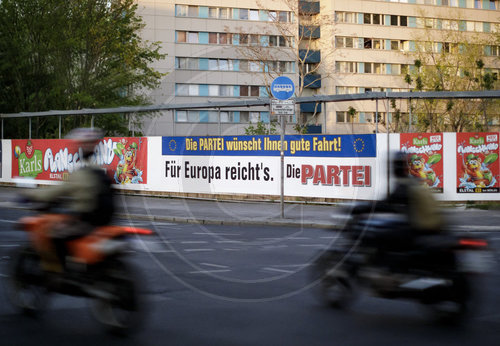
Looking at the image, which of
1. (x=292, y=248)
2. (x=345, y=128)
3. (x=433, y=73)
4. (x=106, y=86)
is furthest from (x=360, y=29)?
(x=292, y=248)

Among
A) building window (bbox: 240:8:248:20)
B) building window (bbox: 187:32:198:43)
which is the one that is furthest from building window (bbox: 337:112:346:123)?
building window (bbox: 187:32:198:43)

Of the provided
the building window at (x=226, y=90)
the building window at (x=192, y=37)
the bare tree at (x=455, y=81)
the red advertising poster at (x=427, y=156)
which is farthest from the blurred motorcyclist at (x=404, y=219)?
the building window at (x=192, y=37)

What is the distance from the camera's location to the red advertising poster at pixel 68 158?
2655 centimetres

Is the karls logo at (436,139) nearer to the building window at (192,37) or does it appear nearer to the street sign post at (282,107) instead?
the street sign post at (282,107)

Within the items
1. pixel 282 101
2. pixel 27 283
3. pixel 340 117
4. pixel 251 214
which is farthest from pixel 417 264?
pixel 340 117

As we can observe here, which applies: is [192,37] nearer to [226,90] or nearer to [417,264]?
[226,90]

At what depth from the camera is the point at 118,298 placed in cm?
578

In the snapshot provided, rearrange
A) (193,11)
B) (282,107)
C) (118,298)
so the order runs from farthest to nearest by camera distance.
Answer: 1. (193,11)
2. (282,107)
3. (118,298)

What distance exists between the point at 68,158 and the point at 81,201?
24.5 m

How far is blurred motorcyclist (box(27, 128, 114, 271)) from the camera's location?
20.1ft

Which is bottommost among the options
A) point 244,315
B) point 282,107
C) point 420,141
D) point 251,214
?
point 244,315

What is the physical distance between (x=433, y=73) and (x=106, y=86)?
24.6 meters

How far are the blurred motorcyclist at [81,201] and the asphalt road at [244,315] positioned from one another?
77 centimetres

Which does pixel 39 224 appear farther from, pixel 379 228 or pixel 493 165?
pixel 493 165
